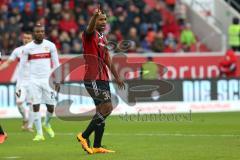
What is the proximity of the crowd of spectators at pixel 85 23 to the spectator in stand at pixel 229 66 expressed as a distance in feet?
9.22

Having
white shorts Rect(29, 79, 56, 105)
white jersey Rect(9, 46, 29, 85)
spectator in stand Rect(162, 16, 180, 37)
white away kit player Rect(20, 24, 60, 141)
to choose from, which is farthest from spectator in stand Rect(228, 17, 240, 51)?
white shorts Rect(29, 79, 56, 105)

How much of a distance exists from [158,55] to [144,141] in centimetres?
1441

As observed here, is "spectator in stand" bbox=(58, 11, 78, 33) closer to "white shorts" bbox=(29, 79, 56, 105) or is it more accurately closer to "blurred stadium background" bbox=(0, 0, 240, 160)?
"blurred stadium background" bbox=(0, 0, 240, 160)

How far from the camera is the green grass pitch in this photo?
535 inches

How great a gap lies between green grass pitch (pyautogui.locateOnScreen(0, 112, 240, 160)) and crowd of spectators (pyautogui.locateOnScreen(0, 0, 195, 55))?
21.9 ft

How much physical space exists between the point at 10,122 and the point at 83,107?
9.27ft

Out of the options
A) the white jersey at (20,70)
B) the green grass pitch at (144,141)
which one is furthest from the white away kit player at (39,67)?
the white jersey at (20,70)

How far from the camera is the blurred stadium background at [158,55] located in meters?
19.9

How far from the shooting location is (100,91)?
45.7 ft

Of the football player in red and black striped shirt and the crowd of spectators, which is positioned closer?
the football player in red and black striped shirt

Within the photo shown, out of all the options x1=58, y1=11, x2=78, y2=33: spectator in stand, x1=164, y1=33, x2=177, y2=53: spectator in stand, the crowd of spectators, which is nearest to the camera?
the crowd of spectators

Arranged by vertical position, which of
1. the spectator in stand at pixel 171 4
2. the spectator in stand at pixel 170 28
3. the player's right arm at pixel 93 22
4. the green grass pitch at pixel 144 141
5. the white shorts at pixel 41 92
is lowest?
the green grass pitch at pixel 144 141

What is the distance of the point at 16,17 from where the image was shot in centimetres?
2936

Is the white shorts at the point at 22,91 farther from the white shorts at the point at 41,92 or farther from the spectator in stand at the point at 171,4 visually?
the spectator in stand at the point at 171,4
